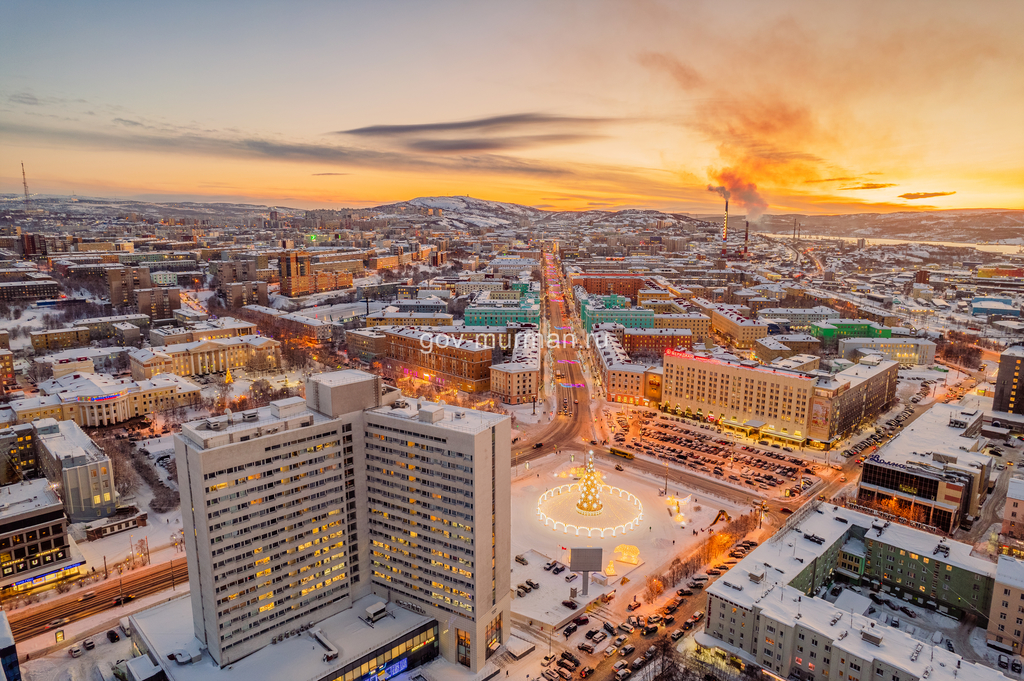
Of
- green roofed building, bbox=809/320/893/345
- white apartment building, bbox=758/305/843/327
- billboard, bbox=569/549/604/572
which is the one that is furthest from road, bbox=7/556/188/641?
white apartment building, bbox=758/305/843/327

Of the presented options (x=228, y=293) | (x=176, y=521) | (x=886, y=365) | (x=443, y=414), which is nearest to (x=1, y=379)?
(x=176, y=521)

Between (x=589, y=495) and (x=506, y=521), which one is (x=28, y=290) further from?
(x=506, y=521)

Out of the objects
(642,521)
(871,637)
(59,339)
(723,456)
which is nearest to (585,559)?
(642,521)

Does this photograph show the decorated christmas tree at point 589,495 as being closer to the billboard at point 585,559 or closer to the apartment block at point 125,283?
the billboard at point 585,559

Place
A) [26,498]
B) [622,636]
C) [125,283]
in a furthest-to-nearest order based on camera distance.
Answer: [125,283] < [26,498] < [622,636]

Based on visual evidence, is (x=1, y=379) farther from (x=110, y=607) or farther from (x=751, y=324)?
(x=751, y=324)
